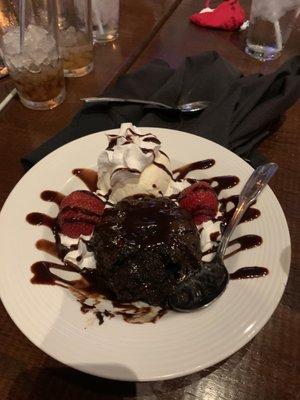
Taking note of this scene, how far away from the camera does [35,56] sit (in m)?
1.67

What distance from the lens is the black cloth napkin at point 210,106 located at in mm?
1547

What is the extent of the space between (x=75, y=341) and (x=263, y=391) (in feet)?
1.53

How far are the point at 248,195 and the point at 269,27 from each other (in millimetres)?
1126

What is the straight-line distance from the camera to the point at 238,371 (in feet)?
3.36

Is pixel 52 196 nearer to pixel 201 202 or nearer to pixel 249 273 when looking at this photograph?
pixel 201 202

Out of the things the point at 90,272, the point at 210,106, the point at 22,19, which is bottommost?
the point at 90,272

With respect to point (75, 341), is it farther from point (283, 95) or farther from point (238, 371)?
point (283, 95)

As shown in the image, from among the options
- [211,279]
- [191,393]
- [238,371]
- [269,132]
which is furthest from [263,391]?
[269,132]

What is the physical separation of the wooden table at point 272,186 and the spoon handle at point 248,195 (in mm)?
144

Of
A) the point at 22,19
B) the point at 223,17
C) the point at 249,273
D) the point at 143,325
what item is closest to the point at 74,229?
the point at 143,325

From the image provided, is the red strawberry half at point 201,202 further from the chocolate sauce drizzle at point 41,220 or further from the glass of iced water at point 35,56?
the glass of iced water at point 35,56

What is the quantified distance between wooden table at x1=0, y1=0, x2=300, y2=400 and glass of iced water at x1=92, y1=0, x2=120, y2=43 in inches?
2.3

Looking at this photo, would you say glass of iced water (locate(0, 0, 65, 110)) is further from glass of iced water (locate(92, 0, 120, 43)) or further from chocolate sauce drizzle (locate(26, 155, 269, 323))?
chocolate sauce drizzle (locate(26, 155, 269, 323))

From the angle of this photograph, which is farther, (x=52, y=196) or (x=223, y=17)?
(x=223, y=17)
